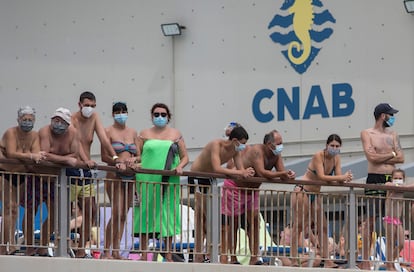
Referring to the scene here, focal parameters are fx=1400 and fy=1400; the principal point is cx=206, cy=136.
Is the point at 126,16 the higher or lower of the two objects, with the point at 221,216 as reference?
higher

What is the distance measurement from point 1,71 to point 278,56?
16.5ft

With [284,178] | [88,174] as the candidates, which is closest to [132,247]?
[88,174]

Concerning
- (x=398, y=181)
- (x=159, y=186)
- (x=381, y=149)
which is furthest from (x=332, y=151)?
(x=159, y=186)

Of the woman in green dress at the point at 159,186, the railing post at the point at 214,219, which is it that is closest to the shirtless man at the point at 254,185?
the railing post at the point at 214,219

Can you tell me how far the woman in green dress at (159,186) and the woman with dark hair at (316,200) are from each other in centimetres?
149

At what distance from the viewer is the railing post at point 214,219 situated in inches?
618

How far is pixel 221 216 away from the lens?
1595 cm

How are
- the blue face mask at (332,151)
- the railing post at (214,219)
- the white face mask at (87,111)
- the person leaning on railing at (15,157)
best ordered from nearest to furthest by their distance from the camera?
the person leaning on railing at (15,157), the railing post at (214,219), the white face mask at (87,111), the blue face mask at (332,151)

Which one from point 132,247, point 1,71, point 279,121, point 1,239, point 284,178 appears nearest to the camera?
point 1,239

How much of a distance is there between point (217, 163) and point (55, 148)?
6.70 ft

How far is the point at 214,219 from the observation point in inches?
622

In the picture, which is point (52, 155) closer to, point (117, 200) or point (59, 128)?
point (59, 128)

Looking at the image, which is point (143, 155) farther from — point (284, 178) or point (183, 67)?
point (183, 67)

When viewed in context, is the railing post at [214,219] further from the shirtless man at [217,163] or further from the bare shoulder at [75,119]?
the bare shoulder at [75,119]
